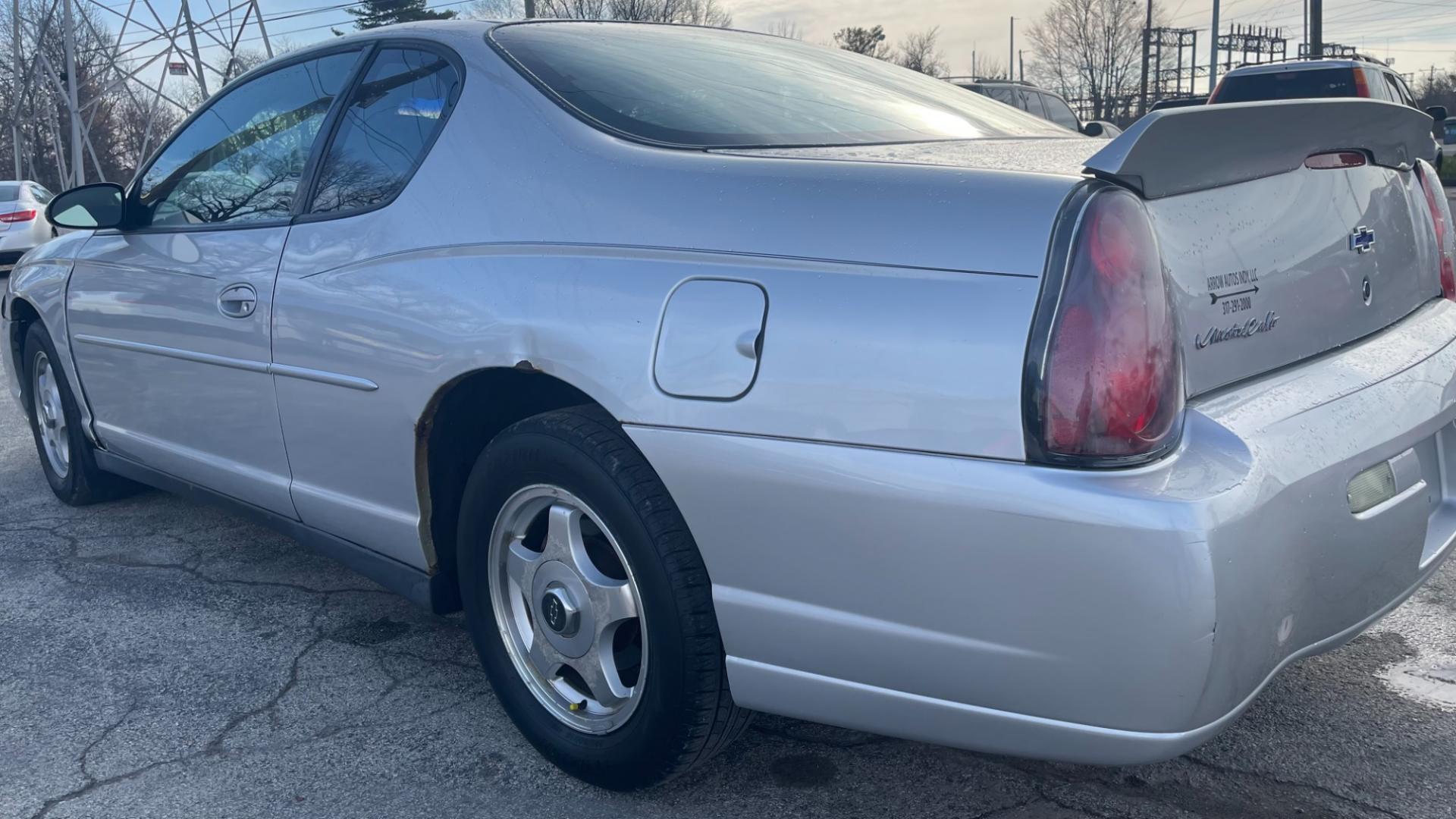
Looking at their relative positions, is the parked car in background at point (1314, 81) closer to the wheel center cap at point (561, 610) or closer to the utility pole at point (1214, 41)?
the wheel center cap at point (561, 610)

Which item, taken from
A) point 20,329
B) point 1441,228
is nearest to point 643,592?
point 1441,228

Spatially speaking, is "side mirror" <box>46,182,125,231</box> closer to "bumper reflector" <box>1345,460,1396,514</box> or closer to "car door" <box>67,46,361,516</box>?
"car door" <box>67,46,361,516</box>

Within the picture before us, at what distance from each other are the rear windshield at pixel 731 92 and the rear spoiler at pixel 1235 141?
0.73 metres

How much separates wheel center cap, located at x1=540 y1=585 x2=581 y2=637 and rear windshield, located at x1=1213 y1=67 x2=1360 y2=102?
426 inches

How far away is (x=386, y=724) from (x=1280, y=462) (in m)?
1.96

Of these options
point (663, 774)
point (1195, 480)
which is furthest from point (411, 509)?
point (1195, 480)

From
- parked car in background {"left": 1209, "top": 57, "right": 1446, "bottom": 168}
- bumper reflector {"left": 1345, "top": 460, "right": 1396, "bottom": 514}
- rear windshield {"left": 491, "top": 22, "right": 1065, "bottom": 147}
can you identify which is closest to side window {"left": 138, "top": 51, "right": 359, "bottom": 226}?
rear windshield {"left": 491, "top": 22, "right": 1065, "bottom": 147}

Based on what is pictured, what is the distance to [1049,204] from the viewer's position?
1.78 m

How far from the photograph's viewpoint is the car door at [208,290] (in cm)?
307

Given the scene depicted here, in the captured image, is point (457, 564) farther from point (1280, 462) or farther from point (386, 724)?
point (1280, 462)

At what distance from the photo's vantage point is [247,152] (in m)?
3.38

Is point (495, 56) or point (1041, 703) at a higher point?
point (495, 56)

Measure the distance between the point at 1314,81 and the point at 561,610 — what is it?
11852 mm

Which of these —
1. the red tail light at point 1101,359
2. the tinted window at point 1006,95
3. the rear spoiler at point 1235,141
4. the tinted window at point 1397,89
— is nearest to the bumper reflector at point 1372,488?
the red tail light at point 1101,359
